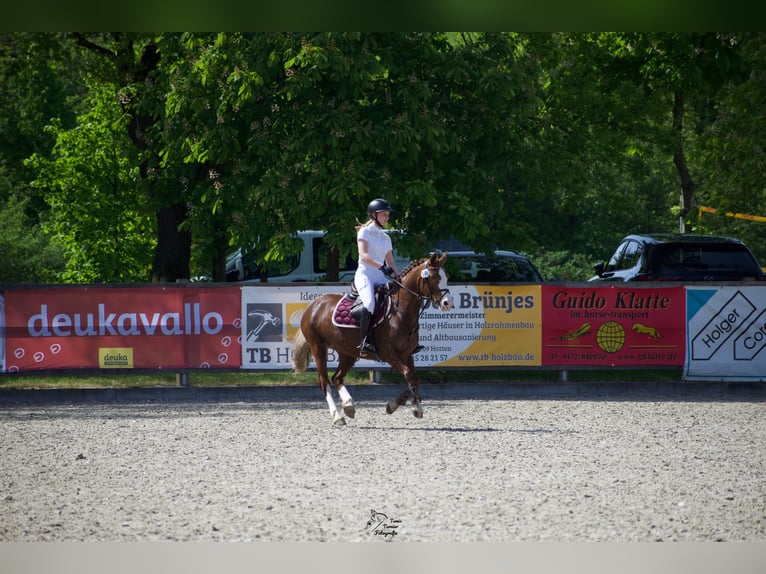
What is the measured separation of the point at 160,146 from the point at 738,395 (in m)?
12.1

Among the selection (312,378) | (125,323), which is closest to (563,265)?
(312,378)

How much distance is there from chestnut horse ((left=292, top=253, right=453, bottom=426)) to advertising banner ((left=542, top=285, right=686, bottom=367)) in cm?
579

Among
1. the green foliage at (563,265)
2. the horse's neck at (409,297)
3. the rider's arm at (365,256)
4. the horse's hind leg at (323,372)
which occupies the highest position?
the green foliage at (563,265)

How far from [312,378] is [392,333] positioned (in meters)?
7.38

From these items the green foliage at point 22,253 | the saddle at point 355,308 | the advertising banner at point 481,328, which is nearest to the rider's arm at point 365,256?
the saddle at point 355,308

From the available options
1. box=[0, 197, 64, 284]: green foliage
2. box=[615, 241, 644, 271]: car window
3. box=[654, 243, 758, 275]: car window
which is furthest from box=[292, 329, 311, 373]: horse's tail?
box=[0, 197, 64, 284]: green foliage

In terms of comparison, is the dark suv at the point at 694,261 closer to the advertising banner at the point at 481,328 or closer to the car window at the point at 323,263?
the advertising banner at the point at 481,328

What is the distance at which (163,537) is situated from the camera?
736 cm

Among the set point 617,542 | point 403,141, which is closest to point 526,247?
point 403,141

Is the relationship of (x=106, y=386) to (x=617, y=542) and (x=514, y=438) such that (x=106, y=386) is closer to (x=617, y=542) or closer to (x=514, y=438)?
(x=514, y=438)

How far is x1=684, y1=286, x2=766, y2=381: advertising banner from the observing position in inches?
773

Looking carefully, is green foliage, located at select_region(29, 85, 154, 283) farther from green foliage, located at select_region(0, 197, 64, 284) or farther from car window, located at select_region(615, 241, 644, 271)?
car window, located at select_region(615, 241, 644, 271)

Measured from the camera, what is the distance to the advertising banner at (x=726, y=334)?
19641 millimetres

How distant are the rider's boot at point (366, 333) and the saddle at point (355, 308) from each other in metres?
0.07
